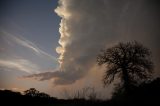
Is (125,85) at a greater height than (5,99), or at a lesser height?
greater

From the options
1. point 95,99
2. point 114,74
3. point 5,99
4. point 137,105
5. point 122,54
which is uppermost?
point 122,54

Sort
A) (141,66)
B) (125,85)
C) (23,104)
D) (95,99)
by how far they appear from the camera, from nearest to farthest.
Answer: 1. (95,99)
2. (23,104)
3. (125,85)
4. (141,66)

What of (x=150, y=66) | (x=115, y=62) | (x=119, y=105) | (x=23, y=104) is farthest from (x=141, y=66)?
(x=119, y=105)

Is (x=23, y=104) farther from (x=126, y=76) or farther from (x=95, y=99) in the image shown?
(x=126, y=76)

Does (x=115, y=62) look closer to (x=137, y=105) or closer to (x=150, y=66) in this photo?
(x=150, y=66)

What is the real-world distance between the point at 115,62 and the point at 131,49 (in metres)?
4.16

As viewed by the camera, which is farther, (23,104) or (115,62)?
(115,62)

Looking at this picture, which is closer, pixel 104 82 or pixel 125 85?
pixel 125 85

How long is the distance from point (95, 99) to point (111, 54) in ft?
112

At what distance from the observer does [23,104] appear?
68.0 ft

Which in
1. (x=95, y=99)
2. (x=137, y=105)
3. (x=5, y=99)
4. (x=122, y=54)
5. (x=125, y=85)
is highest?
(x=122, y=54)

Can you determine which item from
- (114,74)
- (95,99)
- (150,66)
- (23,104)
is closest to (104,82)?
(114,74)

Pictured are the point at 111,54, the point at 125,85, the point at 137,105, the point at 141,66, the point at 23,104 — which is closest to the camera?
the point at 137,105

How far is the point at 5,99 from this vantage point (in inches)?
834
